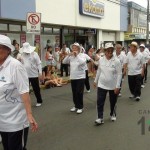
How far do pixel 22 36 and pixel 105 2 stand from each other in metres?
11.8

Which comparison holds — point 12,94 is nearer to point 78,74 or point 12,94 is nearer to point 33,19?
point 78,74

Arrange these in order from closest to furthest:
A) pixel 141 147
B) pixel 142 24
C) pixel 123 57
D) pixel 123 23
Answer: pixel 141 147 < pixel 123 57 < pixel 123 23 < pixel 142 24

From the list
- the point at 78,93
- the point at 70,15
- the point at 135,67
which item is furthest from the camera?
the point at 70,15

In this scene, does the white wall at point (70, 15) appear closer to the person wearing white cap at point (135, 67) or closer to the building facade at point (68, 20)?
the building facade at point (68, 20)

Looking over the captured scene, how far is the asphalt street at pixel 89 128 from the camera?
6059mm

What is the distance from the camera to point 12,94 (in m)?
3.80

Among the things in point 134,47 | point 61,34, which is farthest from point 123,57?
point 61,34

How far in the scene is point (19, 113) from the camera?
3.85m

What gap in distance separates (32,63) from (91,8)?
51.9 ft

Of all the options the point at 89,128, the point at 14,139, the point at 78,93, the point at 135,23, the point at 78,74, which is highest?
the point at 135,23

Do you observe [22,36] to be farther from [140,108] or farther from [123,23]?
[123,23]

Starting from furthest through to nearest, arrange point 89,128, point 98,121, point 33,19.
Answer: point 33,19, point 98,121, point 89,128

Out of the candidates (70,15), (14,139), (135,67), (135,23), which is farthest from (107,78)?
(135,23)

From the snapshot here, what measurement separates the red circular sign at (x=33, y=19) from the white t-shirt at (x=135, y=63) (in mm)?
3671
